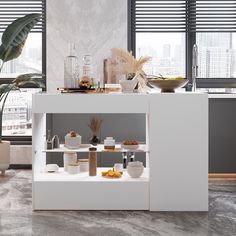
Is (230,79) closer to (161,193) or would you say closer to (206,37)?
(206,37)

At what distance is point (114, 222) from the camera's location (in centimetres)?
349

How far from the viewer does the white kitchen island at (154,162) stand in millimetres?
3738

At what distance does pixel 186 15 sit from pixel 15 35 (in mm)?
1907

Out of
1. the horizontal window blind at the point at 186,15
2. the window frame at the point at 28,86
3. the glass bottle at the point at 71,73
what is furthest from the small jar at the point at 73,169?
the horizontal window blind at the point at 186,15

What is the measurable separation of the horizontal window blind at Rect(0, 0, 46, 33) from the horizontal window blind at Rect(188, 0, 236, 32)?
1698mm

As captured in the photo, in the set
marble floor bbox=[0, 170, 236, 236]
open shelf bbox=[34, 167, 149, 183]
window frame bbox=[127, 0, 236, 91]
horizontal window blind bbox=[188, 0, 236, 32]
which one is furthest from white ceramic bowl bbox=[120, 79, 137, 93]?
horizontal window blind bbox=[188, 0, 236, 32]

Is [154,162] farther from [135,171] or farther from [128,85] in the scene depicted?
[128,85]

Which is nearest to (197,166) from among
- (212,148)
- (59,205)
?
(59,205)

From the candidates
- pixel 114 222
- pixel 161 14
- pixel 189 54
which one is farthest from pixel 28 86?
pixel 114 222

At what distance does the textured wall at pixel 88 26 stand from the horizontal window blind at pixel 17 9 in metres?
0.40

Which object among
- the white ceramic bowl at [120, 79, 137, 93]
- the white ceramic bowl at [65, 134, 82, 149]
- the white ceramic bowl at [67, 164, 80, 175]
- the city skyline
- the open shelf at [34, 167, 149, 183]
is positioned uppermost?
the city skyline

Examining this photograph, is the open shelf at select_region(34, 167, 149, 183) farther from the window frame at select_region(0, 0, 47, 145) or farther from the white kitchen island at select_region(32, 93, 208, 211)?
the window frame at select_region(0, 0, 47, 145)

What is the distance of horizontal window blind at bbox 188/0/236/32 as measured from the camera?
223 inches

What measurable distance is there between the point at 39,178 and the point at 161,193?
3.05ft
